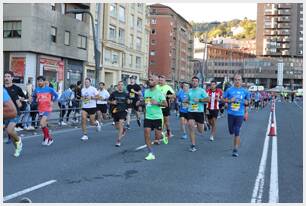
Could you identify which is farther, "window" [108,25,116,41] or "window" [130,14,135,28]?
"window" [130,14,135,28]

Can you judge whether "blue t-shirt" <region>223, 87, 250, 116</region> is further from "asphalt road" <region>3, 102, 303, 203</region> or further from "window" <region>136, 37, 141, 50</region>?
"window" <region>136, 37, 141, 50</region>

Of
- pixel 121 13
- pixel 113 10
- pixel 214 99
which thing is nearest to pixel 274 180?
pixel 214 99

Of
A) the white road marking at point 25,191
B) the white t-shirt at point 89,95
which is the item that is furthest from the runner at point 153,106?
the white t-shirt at point 89,95

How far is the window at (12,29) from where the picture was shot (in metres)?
36.7

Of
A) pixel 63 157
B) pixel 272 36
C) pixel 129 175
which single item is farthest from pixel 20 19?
pixel 272 36

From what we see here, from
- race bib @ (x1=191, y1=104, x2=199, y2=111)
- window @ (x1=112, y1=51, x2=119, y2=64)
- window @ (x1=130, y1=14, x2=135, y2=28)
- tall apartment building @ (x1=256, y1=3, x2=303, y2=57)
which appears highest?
tall apartment building @ (x1=256, y1=3, x2=303, y2=57)

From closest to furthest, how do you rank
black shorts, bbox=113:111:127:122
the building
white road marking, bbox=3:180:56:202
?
white road marking, bbox=3:180:56:202 < black shorts, bbox=113:111:127:122 < the building

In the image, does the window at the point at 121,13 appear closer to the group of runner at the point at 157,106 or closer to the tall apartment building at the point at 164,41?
the tall apartment building at the point at 164,41

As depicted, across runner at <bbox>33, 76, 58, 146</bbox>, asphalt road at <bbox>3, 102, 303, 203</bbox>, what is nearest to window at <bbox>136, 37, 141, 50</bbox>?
asphalt road at <bbox>3, 102, 303, 203</bbox>

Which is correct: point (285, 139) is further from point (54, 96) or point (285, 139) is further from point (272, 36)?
point (272, 36)

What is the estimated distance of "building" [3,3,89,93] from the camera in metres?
36.3

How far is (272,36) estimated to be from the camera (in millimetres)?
147750

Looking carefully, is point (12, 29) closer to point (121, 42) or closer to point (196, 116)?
point (121, 42)

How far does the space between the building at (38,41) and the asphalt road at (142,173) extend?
2428 centimetres
